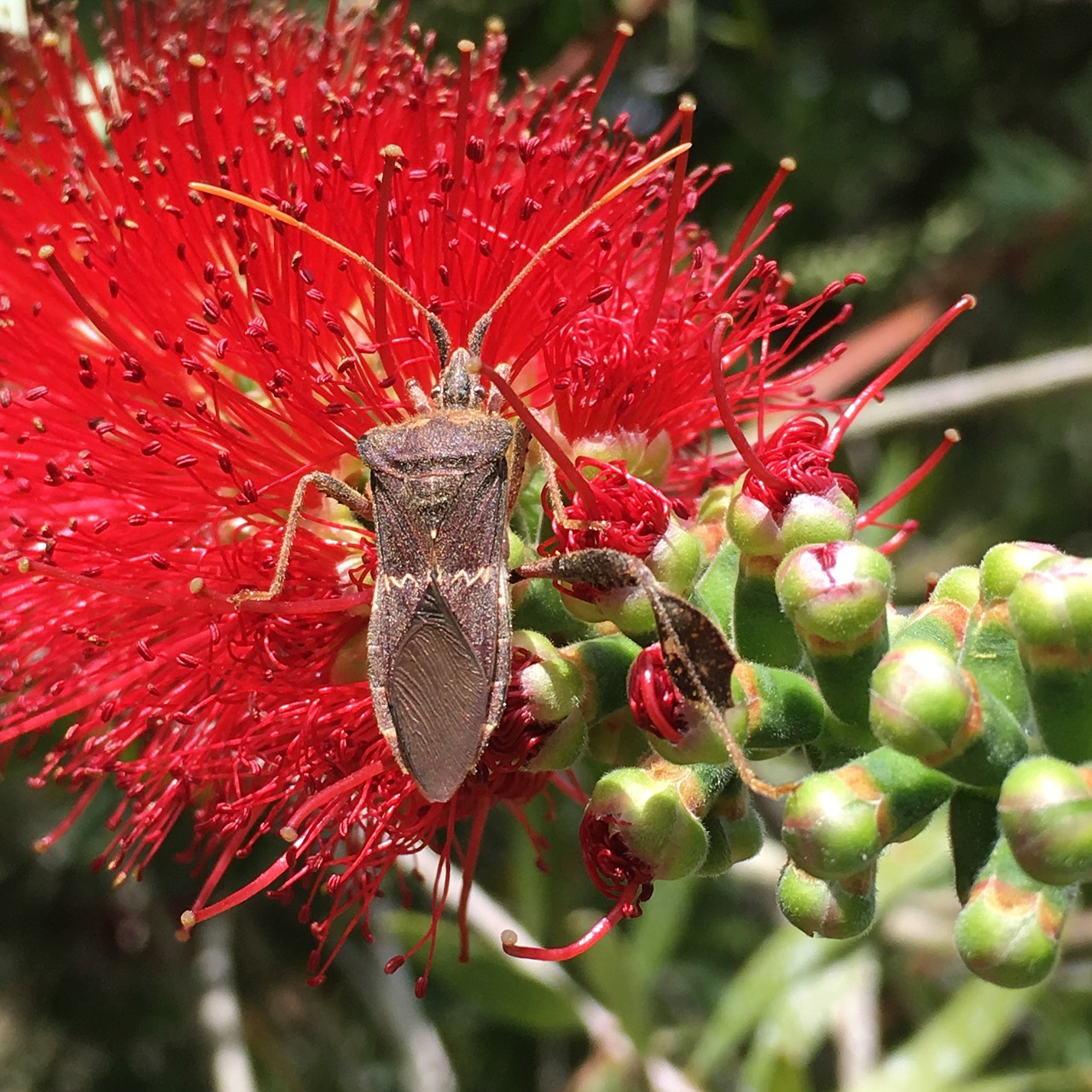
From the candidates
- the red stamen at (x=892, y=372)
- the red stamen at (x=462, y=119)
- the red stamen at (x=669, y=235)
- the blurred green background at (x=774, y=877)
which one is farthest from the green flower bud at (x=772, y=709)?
the blurred green background at (x=774, y=877)

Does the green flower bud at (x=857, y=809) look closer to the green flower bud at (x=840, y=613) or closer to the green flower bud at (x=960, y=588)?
the green flower bud at (x=840, y=613)

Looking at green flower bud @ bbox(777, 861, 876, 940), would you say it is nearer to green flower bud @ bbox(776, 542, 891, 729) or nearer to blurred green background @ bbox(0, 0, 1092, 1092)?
green flower bud @ bbox(776, 542, 891, 729)

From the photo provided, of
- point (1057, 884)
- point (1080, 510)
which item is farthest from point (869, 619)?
point (1080, 510)

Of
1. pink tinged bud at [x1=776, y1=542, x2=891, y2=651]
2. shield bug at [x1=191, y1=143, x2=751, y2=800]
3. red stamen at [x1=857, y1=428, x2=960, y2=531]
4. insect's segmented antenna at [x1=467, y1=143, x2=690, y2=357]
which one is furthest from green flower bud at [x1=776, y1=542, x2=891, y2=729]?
insect's segmented antenna at [x1=467, y1=143, x2=690, y2=357]

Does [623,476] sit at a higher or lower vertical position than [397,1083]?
higher

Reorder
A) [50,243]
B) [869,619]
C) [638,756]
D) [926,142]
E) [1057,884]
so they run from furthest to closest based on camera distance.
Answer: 1. [926,142]
2. [50,243]
3. [638,756]
4. [869,619]
5. [1057,884]

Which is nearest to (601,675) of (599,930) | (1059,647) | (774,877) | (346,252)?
(599,930)

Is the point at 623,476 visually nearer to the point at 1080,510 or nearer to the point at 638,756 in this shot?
the point at 638,756
